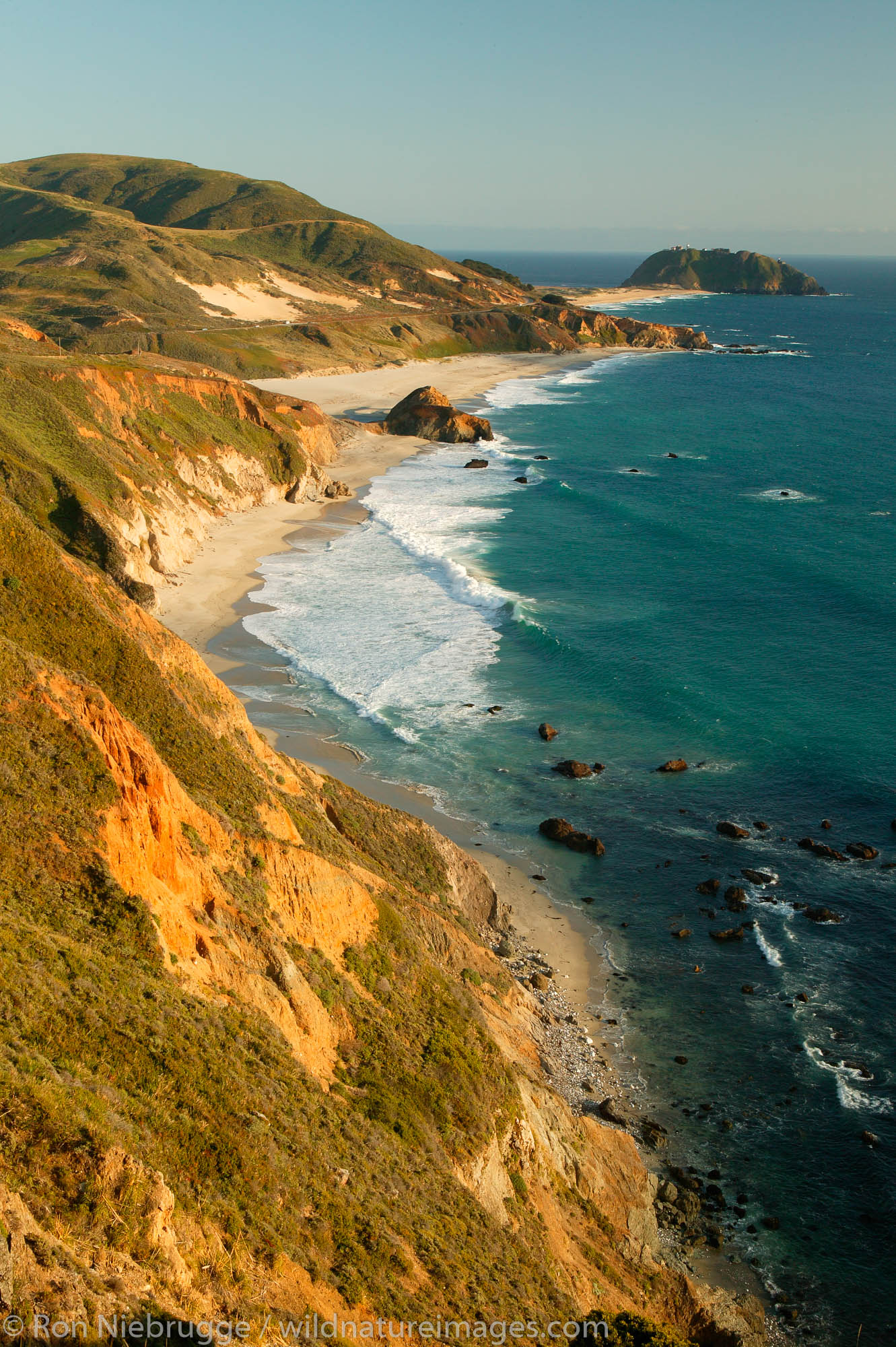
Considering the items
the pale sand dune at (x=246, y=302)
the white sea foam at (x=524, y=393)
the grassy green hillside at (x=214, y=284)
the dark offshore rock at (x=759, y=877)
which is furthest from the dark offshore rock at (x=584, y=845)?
the pale sand dune at (x=246, y=302)

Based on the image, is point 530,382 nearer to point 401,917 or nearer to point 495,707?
point 495,707

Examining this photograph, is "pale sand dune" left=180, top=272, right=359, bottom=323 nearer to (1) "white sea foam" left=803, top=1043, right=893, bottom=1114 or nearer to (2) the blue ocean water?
(2) the blue ocean water

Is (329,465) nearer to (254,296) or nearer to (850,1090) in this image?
(850,1090)

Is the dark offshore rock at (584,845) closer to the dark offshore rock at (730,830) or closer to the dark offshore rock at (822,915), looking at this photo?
the dark offshore rock at (730,830)

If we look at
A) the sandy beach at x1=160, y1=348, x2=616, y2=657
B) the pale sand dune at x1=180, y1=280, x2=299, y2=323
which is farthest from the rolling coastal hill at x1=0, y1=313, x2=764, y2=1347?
the pale sand dune at x1=180, y1=280, x2=299, y2=323

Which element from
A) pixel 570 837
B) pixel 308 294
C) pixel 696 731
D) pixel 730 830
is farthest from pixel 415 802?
pixel 308 294

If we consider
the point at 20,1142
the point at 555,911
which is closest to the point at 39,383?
the point at 555,911
